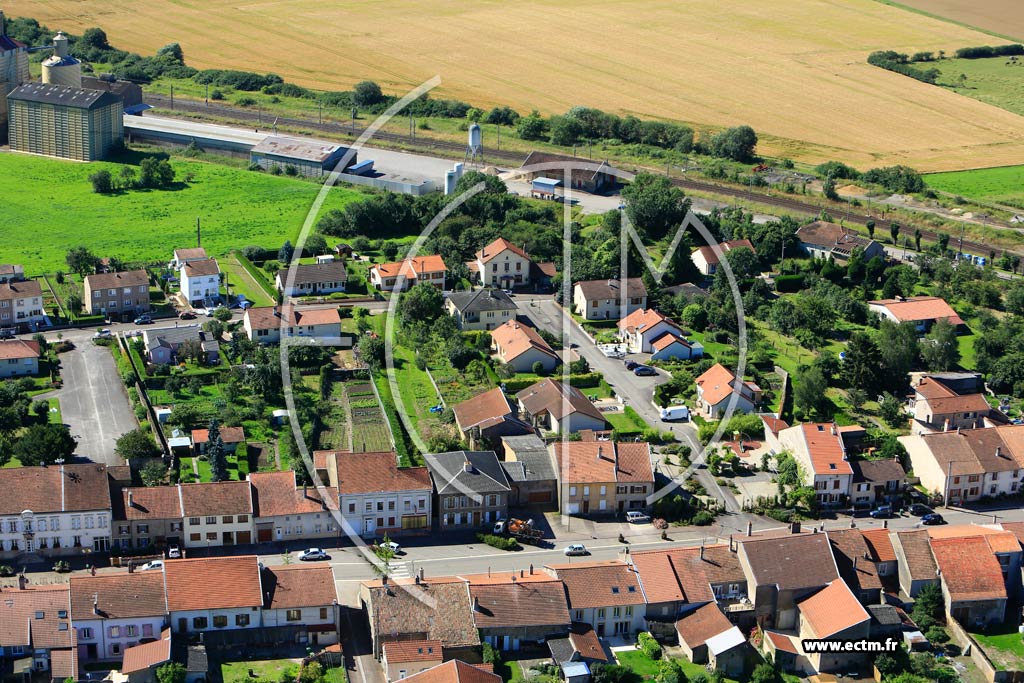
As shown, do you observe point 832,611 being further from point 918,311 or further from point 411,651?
point 918,311

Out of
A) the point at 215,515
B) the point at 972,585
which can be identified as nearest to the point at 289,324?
the point at 215,515

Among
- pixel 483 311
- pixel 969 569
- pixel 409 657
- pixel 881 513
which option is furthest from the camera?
pixel 483 311

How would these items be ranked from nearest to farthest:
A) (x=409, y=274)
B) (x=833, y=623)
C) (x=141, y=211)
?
(x=833, y=623), (x=409, y=274), (x=141, y=211)

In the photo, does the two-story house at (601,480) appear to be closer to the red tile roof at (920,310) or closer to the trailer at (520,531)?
the trailer at (520,531)

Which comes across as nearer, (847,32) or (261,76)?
(261,76)

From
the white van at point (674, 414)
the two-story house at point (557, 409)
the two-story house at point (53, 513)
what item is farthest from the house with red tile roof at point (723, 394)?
the two-story house at point (53, 513)

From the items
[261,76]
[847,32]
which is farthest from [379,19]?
[847,32]

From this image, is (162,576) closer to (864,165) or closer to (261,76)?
(864,165)
